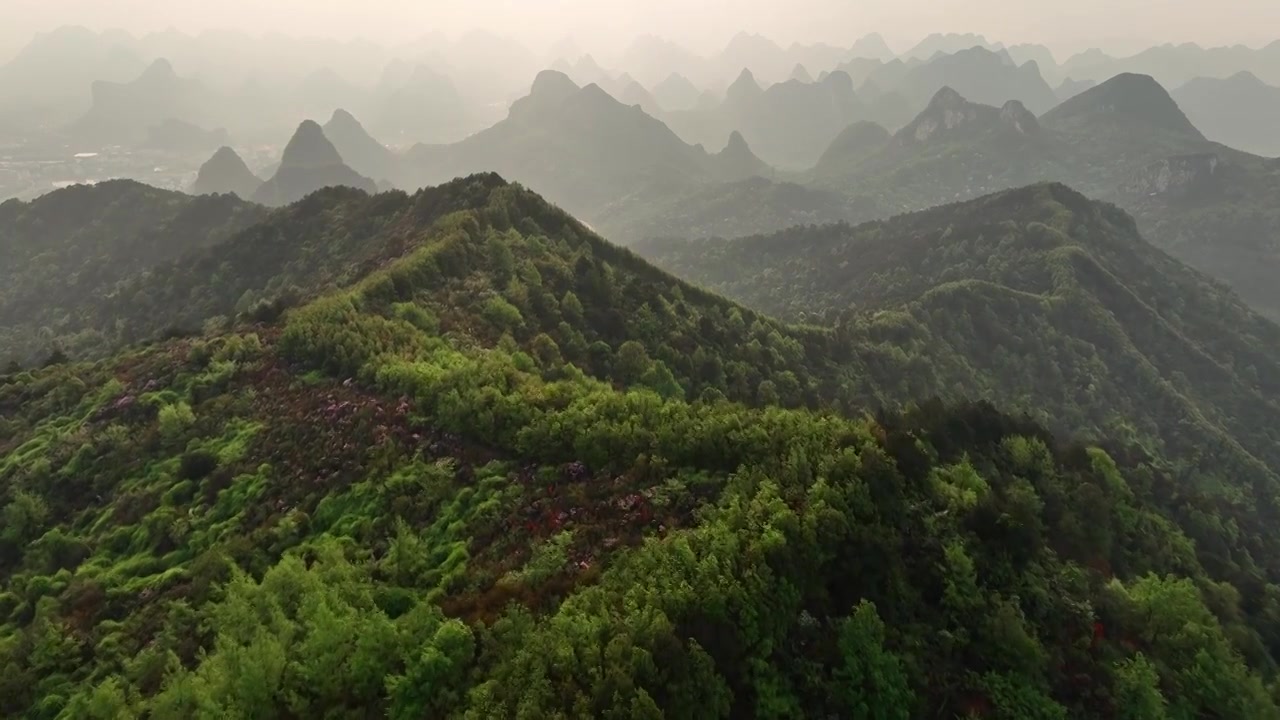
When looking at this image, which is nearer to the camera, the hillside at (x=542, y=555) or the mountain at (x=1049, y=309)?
the hillside at (x=542, y=555)

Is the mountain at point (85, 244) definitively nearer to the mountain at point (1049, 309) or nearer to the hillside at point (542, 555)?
the hillside at point (542, 555)

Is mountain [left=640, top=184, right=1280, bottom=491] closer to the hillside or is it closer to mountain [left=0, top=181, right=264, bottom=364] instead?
the hillside

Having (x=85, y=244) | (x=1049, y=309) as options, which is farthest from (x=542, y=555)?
(x=85, y=244)

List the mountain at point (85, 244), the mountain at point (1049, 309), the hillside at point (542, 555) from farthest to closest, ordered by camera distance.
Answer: the mountain at point (85, 244) → the mountain at point (1049, 309) → the hillside at point (542, 555)

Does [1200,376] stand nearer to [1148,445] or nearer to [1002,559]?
[1148,445]

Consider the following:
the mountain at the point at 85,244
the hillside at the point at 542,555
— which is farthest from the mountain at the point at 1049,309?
the mountain at the point at 85,244

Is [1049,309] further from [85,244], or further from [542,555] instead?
[85,244]
